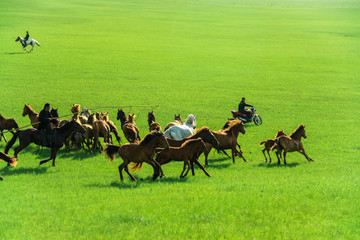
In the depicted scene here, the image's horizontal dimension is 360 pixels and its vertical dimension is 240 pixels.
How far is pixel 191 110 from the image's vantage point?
111 feet

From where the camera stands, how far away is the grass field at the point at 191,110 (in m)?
12.0

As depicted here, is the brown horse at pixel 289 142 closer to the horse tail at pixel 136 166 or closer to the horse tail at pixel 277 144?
the horse tail at pixel 277 144

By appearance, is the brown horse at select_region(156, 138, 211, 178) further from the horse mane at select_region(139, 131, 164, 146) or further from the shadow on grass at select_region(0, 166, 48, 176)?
the shadow on grass at select_region(0, 166, 48, 176)

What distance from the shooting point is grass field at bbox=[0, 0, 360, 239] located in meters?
12.0

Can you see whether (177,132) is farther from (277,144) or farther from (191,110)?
(191,110)

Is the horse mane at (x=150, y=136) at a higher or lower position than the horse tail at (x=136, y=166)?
higher

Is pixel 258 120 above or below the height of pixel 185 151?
below

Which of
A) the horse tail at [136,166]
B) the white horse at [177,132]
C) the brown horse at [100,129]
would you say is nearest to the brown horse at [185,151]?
the horse tail at [136,166]

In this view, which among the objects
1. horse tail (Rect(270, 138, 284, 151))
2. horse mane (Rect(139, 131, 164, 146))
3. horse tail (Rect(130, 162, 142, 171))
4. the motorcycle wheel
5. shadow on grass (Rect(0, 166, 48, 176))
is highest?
horse mane (Rect(139, 131, 164, 146))

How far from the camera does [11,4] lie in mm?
110625

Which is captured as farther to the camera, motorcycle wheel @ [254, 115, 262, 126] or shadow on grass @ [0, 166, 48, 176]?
motorcycle wheel @ [254, 115, 262, 126]

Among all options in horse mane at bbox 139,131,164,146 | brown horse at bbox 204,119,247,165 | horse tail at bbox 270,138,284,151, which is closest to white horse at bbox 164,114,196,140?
brown horse at bbox 204,119,247,165

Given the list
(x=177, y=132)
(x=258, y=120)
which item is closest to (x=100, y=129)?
(x=177, y=132)

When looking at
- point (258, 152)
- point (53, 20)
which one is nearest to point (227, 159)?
point (258, 152)
